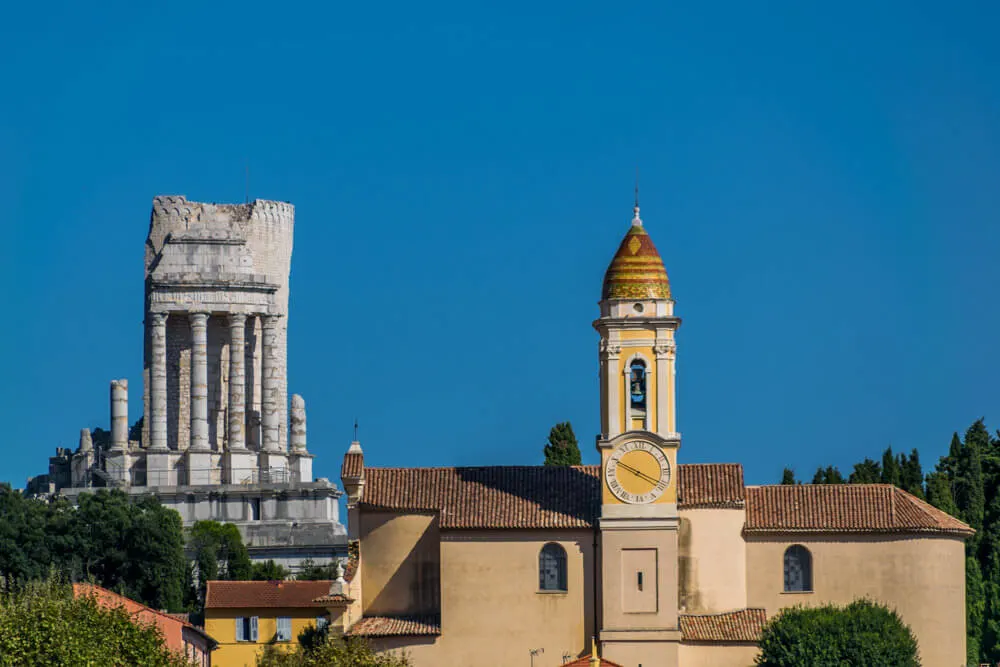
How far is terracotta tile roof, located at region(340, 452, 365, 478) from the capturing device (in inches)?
3981

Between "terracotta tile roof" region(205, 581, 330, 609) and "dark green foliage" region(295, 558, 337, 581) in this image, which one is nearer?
"terracotta tile roof" region(205, 581, 330, 609)

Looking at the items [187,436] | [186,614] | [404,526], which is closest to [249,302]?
[187,436]

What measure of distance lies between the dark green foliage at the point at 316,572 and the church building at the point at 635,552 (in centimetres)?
2462

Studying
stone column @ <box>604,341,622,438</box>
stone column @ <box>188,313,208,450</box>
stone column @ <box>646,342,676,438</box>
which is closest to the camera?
stone column @ <box>604,341,622,438</box>

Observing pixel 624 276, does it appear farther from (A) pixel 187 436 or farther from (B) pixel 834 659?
(A) pixel 187 436

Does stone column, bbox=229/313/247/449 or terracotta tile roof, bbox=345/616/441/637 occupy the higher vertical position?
stone column, bbox=229/313/247/449

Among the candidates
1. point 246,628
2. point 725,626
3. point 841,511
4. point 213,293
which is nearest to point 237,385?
point 213,293

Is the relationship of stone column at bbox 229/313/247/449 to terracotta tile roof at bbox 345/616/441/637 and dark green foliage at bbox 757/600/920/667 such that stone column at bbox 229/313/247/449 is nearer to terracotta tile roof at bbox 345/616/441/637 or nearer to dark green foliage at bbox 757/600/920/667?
terracotta tile roof at bbox 345/616/441/637

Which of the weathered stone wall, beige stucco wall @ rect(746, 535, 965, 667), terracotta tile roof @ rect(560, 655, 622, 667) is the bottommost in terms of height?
terracotta tile roof @ rect(560, 655, 622, 667)

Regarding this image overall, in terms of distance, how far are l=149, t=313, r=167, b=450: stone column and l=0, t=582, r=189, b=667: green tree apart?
55.3 m

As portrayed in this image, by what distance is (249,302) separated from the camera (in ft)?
492

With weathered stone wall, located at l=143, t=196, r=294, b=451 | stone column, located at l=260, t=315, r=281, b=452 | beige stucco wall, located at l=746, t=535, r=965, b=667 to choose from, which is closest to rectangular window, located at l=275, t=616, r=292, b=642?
beige stucco wall, located at l=746, t=535, r=965, b=667

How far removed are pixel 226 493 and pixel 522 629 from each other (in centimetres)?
4660

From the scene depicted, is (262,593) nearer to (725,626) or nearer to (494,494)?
(494,494)
